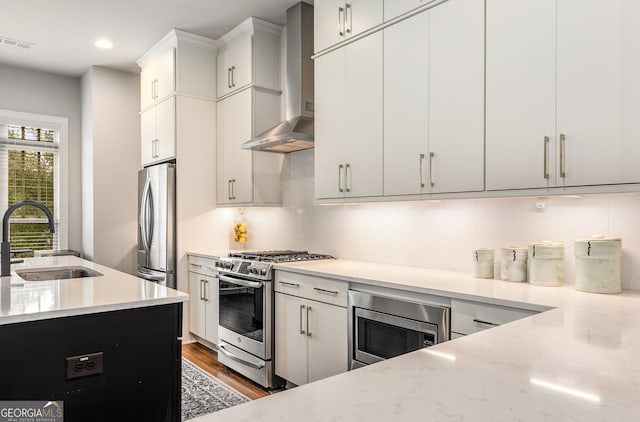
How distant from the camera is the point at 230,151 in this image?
4230 mm

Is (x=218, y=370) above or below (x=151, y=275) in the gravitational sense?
below

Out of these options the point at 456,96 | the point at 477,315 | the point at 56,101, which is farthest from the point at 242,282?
the point at 56,101

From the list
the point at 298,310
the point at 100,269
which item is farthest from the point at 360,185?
the point at 100,269

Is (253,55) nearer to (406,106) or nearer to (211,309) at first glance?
(406,106)

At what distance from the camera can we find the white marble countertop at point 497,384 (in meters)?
0.68

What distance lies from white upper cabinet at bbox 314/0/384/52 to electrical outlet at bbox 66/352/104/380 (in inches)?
93.6

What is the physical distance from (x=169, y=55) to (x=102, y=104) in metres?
1.33

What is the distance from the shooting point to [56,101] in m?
5.29

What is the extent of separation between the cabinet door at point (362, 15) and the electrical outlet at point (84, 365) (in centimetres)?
237

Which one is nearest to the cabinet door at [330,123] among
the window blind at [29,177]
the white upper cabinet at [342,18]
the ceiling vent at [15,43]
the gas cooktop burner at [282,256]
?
the white upper cabinet at [342,18]

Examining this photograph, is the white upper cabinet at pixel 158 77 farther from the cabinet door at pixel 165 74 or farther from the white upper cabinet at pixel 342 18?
the white upper cabinet at pixel 342 18

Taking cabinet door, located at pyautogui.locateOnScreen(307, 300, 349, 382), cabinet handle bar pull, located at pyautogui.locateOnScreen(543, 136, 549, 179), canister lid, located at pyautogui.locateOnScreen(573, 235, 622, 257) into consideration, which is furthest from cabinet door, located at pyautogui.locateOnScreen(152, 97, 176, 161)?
canister lid, located at pyautogui.locateOnScreen(573, 235, 622, 257)

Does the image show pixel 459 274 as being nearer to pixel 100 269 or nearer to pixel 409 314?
pixel 409 314

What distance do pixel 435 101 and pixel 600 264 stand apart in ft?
3.76
